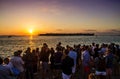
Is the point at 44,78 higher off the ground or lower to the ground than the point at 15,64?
lower

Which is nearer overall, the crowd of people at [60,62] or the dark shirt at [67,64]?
the dark shirt at [67,64]

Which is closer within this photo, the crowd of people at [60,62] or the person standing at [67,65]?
the person standing at [67,65]

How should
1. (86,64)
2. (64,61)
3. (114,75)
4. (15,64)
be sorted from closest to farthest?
(64,61), (15,64), (86,64), (114,75)

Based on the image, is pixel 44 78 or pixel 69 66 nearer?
pixel 69 66

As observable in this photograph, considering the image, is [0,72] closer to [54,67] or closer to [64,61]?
[64,61]

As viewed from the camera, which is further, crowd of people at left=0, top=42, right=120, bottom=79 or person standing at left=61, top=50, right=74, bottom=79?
crowd of people at left=0, top=42, right=120, bottom=79

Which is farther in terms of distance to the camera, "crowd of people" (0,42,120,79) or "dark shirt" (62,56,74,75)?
"crowd of people" (0,42,120,79)

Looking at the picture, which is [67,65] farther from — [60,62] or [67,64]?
[60,62]

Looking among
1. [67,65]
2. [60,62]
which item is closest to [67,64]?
[67,65]

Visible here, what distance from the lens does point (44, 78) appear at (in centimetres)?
1644

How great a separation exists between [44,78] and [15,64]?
3.99 meters

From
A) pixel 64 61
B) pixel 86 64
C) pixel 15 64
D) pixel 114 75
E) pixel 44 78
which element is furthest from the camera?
pixel 114 75

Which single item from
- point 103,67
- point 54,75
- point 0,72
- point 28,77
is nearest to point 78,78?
point 54,75

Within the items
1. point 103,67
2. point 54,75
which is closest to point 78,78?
point 54,75
